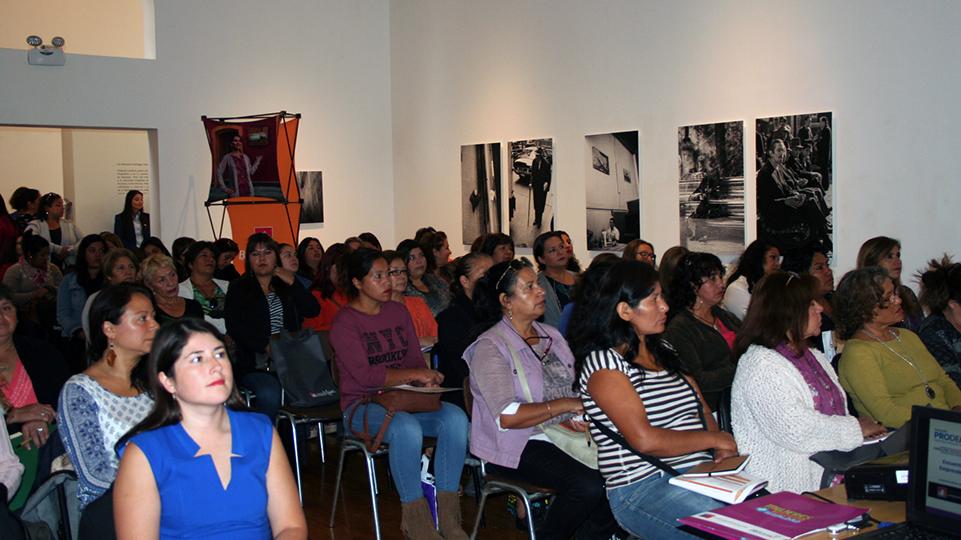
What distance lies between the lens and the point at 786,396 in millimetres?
3701

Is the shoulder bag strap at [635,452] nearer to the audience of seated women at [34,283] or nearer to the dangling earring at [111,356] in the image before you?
the dangling earring at [111,356]

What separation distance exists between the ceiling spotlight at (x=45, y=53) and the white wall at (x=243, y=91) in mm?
83

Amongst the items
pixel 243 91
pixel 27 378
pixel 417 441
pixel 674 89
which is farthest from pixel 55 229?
pixel 417 441

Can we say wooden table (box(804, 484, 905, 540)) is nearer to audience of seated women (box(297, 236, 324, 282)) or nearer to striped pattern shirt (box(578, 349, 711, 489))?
striped pattern shirt (box(578, 349, 711, 489))

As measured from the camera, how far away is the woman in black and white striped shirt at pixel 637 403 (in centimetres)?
350

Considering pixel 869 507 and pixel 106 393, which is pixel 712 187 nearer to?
pixel 869 507

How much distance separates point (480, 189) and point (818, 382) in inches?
291

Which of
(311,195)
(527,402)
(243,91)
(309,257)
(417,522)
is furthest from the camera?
(311,195)

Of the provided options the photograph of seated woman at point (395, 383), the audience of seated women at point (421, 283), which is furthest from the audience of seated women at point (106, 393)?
the audience of seated women at point (421, 283)

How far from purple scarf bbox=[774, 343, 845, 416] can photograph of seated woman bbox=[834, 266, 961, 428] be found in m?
0.40

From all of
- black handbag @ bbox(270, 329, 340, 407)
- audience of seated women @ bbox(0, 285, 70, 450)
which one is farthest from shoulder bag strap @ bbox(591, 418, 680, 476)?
black handbag @ bbox(270, 329, 340, 407)

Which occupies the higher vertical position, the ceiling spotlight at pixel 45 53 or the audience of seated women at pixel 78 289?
the ceiling spotlight at pixel 45 53

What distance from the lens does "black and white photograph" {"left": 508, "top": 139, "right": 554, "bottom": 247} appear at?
1022 cm

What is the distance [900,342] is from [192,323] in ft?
10.8
